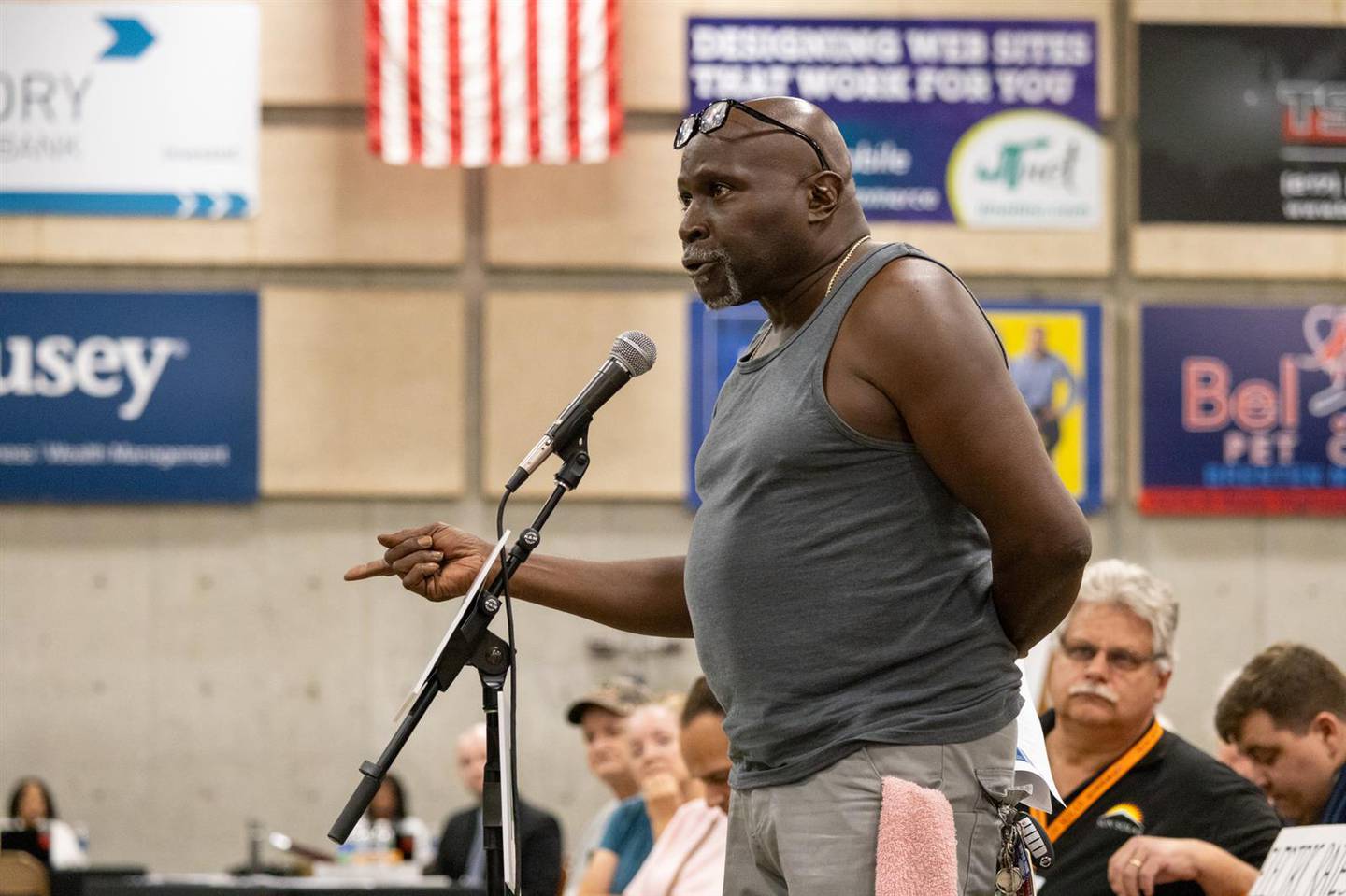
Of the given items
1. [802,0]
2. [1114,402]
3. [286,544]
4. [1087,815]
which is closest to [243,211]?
[286,544]

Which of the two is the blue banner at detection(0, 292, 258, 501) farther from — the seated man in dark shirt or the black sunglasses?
the black sunglasses

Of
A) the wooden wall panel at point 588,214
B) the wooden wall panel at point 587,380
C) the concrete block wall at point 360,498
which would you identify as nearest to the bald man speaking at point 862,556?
the concrete block wall at point 360,498

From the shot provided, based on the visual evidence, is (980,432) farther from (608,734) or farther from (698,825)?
(608,734)

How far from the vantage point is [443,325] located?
1133cm

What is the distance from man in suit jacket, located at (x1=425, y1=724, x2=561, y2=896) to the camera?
689 cm

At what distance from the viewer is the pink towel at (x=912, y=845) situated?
207 centimetres

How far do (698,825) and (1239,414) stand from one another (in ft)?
24.7

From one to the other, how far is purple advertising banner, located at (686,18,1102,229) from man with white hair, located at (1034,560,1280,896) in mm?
7666

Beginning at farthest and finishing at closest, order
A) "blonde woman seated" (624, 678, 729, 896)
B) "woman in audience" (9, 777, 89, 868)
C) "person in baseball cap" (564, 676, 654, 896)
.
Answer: "woman in audience" (9, 777, 89, 868)
"person in baseball cap" (564, 676, 654, 896)
"blonde woman seated" (624, 678, 729, 896)

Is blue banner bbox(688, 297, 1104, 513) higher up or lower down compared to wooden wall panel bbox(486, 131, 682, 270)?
lower down

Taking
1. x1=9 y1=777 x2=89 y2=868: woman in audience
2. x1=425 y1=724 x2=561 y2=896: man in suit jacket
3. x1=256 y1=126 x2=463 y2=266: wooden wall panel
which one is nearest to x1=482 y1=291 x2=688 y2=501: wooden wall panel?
x1=256 y1=126 x2=463 y2=266: wooden wall panel

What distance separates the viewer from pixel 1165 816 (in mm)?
3730

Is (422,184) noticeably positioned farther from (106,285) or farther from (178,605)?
(178,605)

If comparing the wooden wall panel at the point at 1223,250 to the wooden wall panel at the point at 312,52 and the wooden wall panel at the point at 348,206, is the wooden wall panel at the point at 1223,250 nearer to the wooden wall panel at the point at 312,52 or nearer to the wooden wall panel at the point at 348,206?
the wooden wall panel at the point at 348,206
